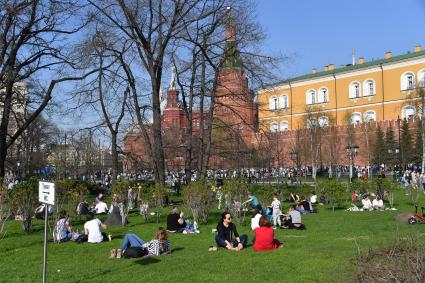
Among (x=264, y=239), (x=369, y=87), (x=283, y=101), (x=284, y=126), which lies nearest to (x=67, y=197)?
(x=264, y=239)

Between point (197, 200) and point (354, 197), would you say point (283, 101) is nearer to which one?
point (354, 197)

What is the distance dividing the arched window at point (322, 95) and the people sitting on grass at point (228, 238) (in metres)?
66.8

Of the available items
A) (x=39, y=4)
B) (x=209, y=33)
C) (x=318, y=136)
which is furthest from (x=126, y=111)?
(x=318, y=136)

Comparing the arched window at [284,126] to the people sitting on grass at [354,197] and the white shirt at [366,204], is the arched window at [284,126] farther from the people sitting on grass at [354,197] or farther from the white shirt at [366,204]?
the white shirt at [366,204]

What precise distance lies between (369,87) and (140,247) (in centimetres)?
6513

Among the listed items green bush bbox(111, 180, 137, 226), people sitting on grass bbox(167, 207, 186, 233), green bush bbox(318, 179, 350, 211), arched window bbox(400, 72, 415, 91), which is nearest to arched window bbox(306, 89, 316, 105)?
arched window bbox(400, 72, 415, 91)

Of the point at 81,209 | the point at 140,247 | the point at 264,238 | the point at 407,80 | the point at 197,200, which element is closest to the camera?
the point at 140,247

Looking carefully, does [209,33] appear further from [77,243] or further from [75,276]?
[75,276]

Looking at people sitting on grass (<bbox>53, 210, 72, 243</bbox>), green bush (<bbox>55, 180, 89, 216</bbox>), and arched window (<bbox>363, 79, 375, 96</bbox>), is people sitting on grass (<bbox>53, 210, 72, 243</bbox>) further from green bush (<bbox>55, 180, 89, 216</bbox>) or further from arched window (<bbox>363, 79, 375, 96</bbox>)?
arched window (<bbox>363, 79, 375, 96</bbox>)

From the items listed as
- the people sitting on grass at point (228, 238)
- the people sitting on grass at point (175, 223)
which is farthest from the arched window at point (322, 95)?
the people sitting on grass at point (228, 238)

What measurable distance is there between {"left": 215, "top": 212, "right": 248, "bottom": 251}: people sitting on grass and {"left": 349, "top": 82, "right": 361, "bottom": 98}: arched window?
209 feet

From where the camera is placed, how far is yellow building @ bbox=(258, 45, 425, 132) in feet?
218

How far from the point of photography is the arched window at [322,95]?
7725cm

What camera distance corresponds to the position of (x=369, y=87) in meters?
71.7
